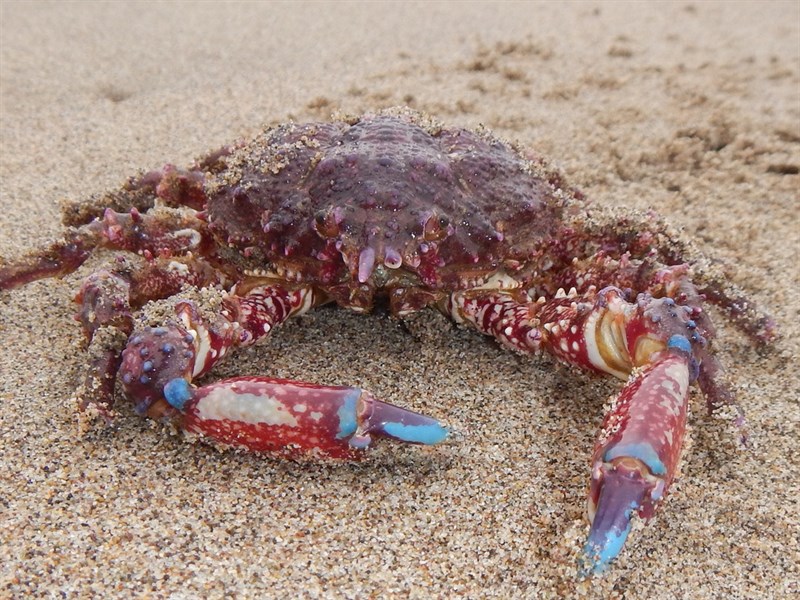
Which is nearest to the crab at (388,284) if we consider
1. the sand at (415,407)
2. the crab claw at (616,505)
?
the crab claw at (616,505)

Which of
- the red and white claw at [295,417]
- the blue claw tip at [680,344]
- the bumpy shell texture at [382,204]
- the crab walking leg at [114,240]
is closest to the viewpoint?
the red and white claw at [295,417]

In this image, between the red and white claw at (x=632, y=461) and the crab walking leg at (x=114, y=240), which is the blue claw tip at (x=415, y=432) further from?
the crab walking leg at (x=114, y=240)

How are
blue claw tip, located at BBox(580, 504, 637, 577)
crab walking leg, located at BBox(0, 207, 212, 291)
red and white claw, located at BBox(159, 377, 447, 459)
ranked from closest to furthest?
blue claw tip, located at BBox(580, 504, 637, 577) < red and white claw, located at BBox(159, 377, 447, 459) < crab walking leg, located at BBox(0, 207, 212, 291)

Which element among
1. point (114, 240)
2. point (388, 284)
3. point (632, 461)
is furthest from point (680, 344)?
point (114, 240)

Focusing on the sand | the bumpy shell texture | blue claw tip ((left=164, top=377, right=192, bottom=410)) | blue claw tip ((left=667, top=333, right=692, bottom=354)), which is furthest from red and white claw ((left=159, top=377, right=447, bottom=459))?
blue claw tip ((left=667, top=333, right=692, bottom=354))

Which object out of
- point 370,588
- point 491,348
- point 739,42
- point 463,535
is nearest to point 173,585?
point 370,588

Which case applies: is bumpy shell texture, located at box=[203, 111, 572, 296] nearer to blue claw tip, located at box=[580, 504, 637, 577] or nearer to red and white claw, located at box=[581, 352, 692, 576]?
red and white claw, located at box=[581, 352, 692, 576]

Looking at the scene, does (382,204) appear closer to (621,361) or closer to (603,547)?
(621,361)
